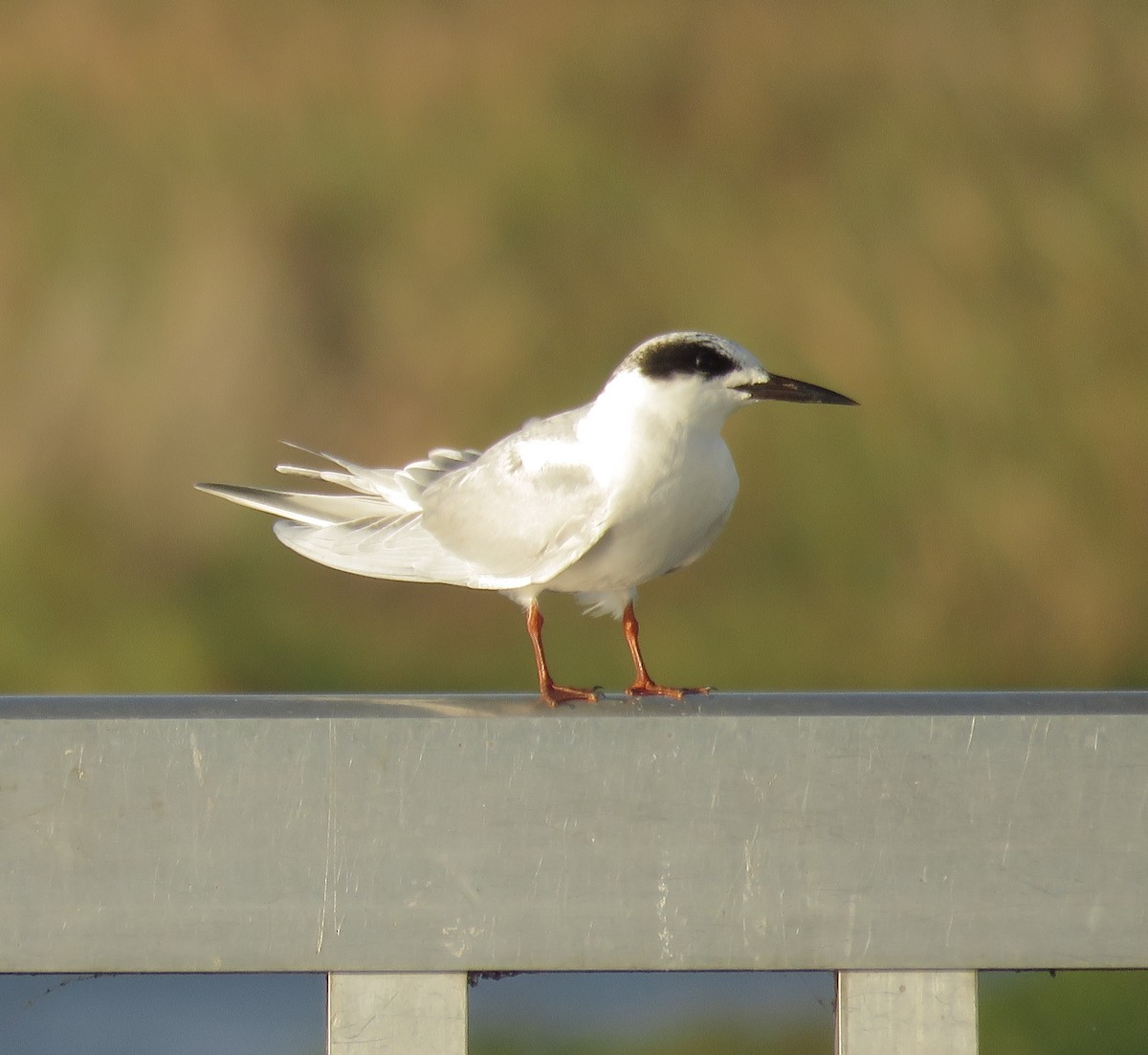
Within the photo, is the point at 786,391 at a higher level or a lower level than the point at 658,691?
higher

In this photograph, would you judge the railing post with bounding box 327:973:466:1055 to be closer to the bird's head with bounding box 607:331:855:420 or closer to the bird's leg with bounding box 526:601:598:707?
the bird's leg with bounding box 526:601:598:707

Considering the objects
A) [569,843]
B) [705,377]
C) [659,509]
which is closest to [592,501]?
[659,509]

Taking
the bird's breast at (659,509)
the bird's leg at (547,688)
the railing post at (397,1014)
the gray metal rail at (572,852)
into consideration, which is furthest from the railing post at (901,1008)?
the bird's breast at (659,509)

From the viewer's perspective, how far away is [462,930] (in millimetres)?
1218

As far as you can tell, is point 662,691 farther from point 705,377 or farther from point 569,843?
point 569,843

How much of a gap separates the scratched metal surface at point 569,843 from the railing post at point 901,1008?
25mm

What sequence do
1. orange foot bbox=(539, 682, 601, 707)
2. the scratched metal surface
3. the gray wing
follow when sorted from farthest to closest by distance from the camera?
1. the gray wing
2. orange foot bbox=(539, 682, 601, 707)
3. the scratched metal surface

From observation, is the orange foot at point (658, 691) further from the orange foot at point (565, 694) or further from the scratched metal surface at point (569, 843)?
the scratched metal surface at point (569, 843)

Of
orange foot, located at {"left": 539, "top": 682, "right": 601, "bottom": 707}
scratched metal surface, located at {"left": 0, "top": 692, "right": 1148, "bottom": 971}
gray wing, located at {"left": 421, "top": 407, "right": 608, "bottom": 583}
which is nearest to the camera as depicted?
scratched metal surface, located at {"left": 0, "top": 692, "right": 1148, "bottom": 971}

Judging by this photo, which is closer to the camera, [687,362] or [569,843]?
[569,843]

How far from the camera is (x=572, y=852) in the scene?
122cm

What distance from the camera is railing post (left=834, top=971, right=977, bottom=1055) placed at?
123 cm

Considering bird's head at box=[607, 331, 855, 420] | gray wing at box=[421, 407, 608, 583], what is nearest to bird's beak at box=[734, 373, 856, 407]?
bird's head at box=[607, 331, 855, 420]

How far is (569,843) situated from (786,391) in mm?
751
